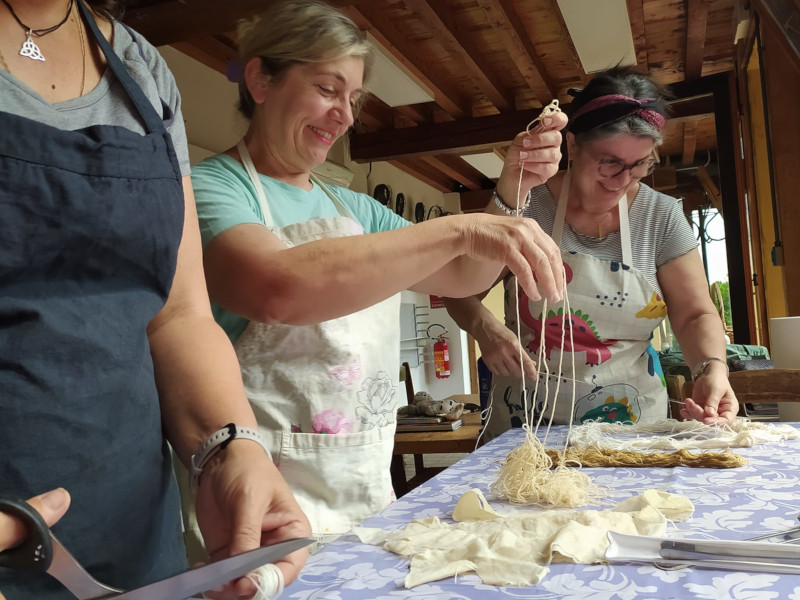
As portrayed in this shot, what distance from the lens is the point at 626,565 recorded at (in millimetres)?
784

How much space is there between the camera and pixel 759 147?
540 cm

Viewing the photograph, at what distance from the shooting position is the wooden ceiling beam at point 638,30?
5102mm

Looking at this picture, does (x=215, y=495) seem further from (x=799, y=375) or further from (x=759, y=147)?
(x=759, y=147)

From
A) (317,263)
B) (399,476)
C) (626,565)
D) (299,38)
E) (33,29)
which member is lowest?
(399,476)

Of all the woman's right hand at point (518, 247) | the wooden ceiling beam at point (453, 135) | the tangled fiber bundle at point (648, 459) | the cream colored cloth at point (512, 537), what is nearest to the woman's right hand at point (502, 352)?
the tangled fiber bundle at point (648, 459)

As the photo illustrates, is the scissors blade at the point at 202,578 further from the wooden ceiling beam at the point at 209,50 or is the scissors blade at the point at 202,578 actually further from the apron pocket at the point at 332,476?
the wooden ceiling beam at the point at 209,50

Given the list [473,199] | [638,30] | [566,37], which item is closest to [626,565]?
[566,37]

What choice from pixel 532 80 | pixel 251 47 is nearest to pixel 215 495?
pixel 251 47

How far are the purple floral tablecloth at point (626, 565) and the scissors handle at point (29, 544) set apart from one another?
1.02 ft

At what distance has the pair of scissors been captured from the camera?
518 millimetres

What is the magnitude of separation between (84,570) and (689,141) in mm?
9636

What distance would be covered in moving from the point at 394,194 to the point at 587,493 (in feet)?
25.5

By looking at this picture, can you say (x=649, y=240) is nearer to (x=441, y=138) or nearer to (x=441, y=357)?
(x=441, y=138)

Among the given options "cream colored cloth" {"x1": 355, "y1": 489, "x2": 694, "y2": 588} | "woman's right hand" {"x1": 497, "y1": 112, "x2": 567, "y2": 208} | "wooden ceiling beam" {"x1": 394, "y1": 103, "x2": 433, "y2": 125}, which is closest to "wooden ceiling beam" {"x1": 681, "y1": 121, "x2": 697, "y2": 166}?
"wooden ceiling beam" {"x1": 394, "y1": 103, "x2": 433, "y2": 125}
